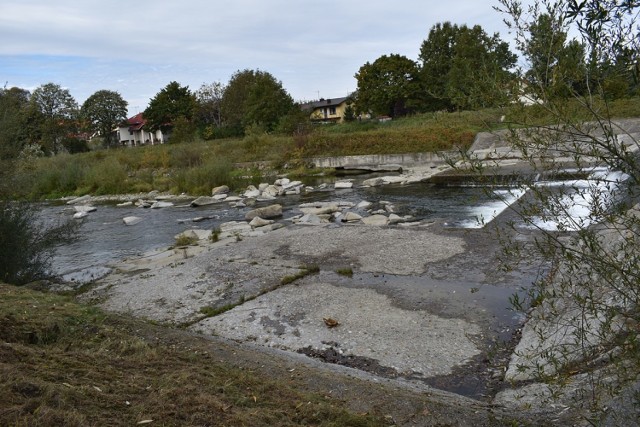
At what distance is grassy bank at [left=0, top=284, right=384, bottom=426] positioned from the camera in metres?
3.44

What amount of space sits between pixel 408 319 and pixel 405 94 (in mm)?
45783

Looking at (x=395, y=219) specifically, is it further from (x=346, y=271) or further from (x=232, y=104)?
(x=232, y=104)

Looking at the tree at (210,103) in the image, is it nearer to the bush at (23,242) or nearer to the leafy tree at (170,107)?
the leafy tree at (170,107)

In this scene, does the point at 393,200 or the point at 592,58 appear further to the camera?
the point at 393,200

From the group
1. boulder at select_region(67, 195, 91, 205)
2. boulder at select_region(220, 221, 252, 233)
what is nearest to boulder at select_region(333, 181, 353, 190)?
boulder at select_region(220, 221, 252, 233)

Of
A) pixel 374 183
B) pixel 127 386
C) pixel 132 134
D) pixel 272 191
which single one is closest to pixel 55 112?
pixel 132 134

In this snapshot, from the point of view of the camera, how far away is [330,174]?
1388 inches

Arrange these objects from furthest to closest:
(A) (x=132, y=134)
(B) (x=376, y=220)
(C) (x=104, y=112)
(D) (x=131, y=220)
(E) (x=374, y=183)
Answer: (A) (x=132, y=134)
(C) (x=104, y=112)
(E) (x=374, y=183)
(D) (x=131, y=220)
(B) (x=376, y=220)

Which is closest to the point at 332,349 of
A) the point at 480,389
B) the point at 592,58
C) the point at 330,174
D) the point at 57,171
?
the point at 480,389

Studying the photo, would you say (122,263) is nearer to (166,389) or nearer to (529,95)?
(166,389)

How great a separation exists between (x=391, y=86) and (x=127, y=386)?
167ft

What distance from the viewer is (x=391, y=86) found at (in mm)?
52219

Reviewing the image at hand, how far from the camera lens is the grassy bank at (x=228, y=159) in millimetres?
30962

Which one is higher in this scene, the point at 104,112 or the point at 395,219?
the point at 104,112
